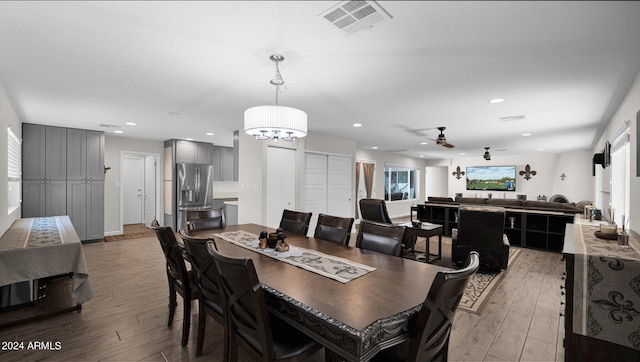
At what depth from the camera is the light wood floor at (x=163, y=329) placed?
2154 millimetres

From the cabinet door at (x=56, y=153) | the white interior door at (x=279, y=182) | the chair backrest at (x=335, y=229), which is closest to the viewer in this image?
the chair backrest at (x=335, y=229)

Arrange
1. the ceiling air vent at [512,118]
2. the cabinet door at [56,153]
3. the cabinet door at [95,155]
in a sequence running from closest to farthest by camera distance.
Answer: the ceiling air vent at [512,118] → the cabinet door at [56,153] → the cabinet door at [95,155]

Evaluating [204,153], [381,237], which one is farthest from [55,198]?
[381,237]

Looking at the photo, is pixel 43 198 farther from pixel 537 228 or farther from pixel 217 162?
pixel 537 228

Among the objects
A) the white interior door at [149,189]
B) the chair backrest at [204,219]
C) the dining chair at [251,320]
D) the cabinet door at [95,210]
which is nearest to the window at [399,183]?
the white interior door at [149,189]

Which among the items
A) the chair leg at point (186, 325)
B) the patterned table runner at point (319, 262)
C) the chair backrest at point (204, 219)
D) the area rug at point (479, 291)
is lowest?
the area rug at point (479, 291)

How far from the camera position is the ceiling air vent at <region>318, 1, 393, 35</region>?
5.26 ft

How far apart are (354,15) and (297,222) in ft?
6.92

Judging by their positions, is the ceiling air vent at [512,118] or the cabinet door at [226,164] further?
the cabinet door at [226,164]

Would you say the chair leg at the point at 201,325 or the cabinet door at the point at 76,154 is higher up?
the cabinet door at the point at 76,154

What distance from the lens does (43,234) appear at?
3273 mm

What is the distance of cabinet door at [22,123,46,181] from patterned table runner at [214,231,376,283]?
5.10 metres

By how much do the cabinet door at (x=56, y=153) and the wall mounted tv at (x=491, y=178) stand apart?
1197 cm

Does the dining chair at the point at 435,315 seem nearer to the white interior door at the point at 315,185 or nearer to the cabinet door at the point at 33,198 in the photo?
the white interior door at the point at 315,185
